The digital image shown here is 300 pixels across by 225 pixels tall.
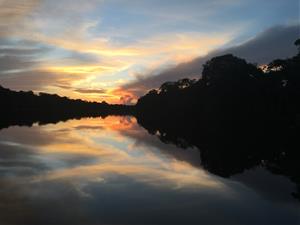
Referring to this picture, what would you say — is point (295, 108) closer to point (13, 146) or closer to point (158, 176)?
point (13, 146)

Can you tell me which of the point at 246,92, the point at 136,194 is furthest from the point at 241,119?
the point at 136,194

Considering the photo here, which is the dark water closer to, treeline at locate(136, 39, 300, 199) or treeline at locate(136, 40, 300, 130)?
treeline at locate(136, 39, 300, 199)

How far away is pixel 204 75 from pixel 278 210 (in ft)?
286

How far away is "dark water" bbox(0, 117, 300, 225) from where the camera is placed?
1322cm

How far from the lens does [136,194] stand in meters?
16.6

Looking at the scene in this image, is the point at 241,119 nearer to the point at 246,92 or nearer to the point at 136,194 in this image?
the point at 246,92

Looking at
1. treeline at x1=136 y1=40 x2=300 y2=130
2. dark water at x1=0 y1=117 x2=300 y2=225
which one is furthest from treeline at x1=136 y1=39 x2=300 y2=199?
dark water at x1=0 y1=117 x2=300 y2=225

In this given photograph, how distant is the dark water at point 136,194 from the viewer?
13.2m

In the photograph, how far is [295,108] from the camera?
6750 cm

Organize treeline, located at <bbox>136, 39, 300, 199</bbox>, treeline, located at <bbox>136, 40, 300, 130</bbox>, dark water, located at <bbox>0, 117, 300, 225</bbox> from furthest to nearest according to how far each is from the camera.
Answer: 1. treeline, located at <bbox>136, 40, 300, 130</bbox>
2. treeline, located at <bbox>136, 39, 300, 199</bbox>
3. dark water, located at <bbox>0, 117, 300, 225</bbox>

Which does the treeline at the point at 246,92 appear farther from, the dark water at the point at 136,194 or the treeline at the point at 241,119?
the dark water at the point at 136,194

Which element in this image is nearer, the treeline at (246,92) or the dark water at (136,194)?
the dark water at (136,194)

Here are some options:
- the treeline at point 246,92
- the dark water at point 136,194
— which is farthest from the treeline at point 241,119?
the dark water at point 136,194

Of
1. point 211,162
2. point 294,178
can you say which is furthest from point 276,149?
point 294,178
